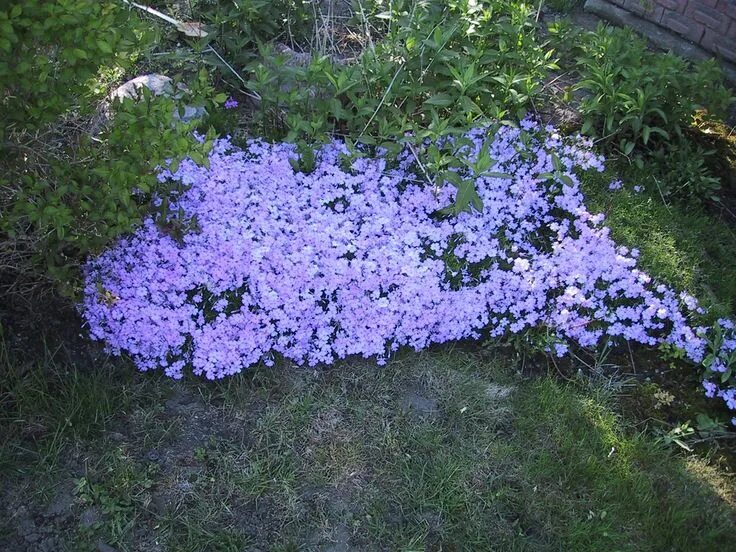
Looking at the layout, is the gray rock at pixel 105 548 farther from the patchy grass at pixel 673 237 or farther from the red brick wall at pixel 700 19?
the red brick wall at pixel 700 19

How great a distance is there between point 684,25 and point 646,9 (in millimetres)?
292

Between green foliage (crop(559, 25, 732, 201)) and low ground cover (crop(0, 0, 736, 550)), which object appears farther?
green foliage (crop(559, 25, 732, 201))

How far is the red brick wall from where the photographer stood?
4.56m

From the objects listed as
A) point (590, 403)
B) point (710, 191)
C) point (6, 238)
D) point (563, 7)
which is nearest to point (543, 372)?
point (590, 403)

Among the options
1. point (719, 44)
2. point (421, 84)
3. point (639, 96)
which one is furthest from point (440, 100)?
point (719, 44)

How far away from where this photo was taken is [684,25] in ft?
15.6

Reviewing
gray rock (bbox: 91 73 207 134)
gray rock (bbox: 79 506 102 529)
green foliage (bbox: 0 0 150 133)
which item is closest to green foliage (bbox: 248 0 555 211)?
gray rock (bbox: 91 73 207 134)

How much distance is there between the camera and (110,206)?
2.67 m

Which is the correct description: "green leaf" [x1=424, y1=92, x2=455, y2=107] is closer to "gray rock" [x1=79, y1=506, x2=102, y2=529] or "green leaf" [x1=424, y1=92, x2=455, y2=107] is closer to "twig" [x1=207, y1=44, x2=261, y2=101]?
"twig" [x1=207, y1=44, x2=261, y2=101]

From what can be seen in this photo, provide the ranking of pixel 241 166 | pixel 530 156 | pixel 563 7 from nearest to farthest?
pixel 241 166 → pixel 530 156 → pixel 563 7

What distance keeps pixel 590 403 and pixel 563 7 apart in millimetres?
3215

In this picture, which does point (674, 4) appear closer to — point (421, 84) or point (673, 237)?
point (673, 237)

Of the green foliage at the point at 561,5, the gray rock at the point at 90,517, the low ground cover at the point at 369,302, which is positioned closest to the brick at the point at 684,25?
the green foliage at the point at 561,5

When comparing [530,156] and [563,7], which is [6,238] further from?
[563,7]
